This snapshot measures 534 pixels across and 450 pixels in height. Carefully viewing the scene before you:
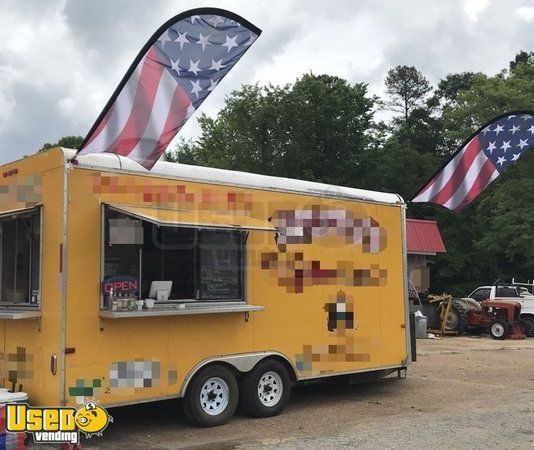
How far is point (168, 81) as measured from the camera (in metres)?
7.20

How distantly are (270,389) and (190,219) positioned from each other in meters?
2.63

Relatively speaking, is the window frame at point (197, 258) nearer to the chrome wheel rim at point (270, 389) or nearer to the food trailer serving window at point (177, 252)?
the food trailer serving window at point (177, 252)

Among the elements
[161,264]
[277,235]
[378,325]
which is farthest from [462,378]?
[161,264]

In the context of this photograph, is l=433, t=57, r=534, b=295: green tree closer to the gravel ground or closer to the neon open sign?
the gravel ground

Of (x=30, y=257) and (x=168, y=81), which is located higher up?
(x=168, y=81)

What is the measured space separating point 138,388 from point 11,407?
1.34 metres

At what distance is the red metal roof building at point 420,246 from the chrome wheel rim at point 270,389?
2061 centimetres

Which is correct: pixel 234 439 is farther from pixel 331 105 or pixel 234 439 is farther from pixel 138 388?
pixel 331 105

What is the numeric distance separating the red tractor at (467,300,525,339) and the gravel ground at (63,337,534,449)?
35.2 ft

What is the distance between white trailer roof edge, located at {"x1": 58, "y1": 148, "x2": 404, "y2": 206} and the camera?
703 centimetres

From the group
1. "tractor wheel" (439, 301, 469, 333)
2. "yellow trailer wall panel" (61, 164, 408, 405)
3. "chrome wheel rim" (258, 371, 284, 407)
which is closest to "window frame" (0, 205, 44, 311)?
"yellow trailer wall panel" (61, 164, 408, 405)

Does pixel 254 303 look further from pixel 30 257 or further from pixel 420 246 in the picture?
pixel 420 246

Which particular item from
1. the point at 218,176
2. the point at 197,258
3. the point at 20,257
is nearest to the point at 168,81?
the point at 218,176

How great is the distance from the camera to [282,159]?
36.2 metres
